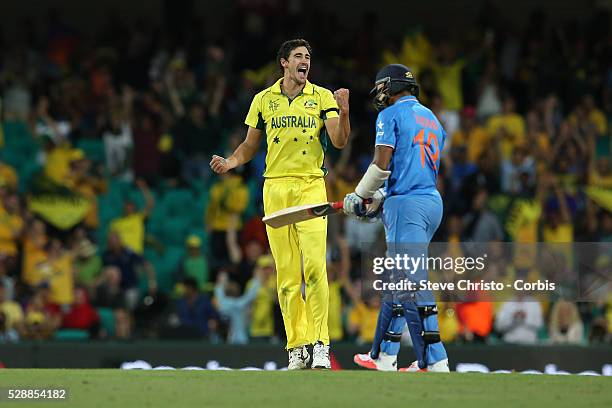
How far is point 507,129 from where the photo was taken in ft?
63.5

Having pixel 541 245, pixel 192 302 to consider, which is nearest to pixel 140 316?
pixel 192 302

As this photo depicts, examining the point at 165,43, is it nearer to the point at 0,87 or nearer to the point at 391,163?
the point at 0,87

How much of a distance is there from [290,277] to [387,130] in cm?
138

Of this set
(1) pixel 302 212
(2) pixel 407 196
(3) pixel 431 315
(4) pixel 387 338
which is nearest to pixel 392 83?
(2) pixel 407 196

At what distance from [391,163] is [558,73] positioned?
11.0 m

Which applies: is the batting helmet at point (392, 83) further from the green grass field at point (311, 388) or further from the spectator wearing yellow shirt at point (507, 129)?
the spectator wearing yellow shirt at point (507, 129)

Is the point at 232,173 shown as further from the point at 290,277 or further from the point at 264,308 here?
the point at 290,277

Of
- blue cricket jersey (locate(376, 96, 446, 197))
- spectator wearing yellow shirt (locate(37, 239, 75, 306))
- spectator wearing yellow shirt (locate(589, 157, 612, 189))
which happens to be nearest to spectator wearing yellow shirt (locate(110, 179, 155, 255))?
spectator wearing yellow shirt (locate(37, 239, 75, 306))

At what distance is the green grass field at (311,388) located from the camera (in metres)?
8.21

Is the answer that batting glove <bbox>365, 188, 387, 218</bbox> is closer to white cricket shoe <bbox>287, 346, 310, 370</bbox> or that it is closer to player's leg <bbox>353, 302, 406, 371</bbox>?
player's leg <bbox>353, 302, 406, 371</bbox>

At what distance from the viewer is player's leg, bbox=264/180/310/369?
10531 mm

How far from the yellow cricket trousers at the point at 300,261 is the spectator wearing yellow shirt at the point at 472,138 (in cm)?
843

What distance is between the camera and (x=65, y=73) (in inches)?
812

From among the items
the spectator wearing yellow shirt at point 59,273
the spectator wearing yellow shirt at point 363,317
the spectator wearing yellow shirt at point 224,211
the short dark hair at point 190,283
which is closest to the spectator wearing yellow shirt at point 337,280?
the spectator wearing yellow shirt at point 363,317
